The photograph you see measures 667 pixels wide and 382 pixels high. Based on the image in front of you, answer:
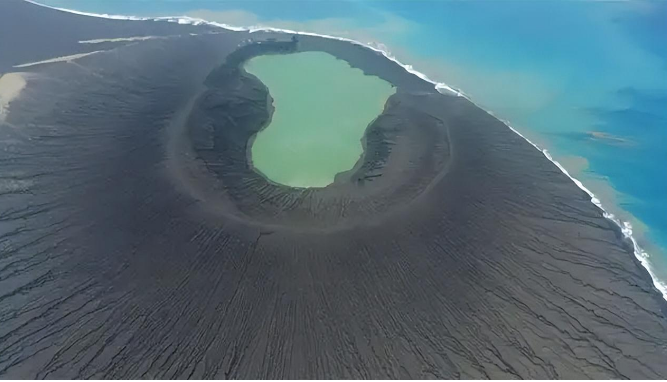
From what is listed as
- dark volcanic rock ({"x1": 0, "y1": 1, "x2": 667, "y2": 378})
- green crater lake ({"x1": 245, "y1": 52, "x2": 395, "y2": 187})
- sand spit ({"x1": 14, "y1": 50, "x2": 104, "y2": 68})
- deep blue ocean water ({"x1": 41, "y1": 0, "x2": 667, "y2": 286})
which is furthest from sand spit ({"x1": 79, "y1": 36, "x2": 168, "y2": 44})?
green crater lake ({"x1": 245, "y1": 52, "x2": 395, "y2": 187})

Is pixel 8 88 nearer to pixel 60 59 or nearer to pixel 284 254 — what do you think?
pixel 60 59

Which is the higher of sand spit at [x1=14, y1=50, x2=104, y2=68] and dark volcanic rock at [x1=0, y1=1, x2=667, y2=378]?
sand spit at [x1=14, y1=50, x2=104, y2=68]

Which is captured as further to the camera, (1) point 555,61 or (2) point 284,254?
(1) point 555,61

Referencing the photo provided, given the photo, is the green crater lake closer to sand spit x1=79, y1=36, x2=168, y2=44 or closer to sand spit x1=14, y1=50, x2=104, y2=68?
sand spit x1=79, y1=36, x2=168, y2=44

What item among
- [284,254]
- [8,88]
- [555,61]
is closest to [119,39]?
[8,88]

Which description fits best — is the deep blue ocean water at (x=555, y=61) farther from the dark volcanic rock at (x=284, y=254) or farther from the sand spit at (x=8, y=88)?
the sand spit at (x=8, y=88)

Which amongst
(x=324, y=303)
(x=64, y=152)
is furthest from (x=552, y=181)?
(x=64, y=152)
